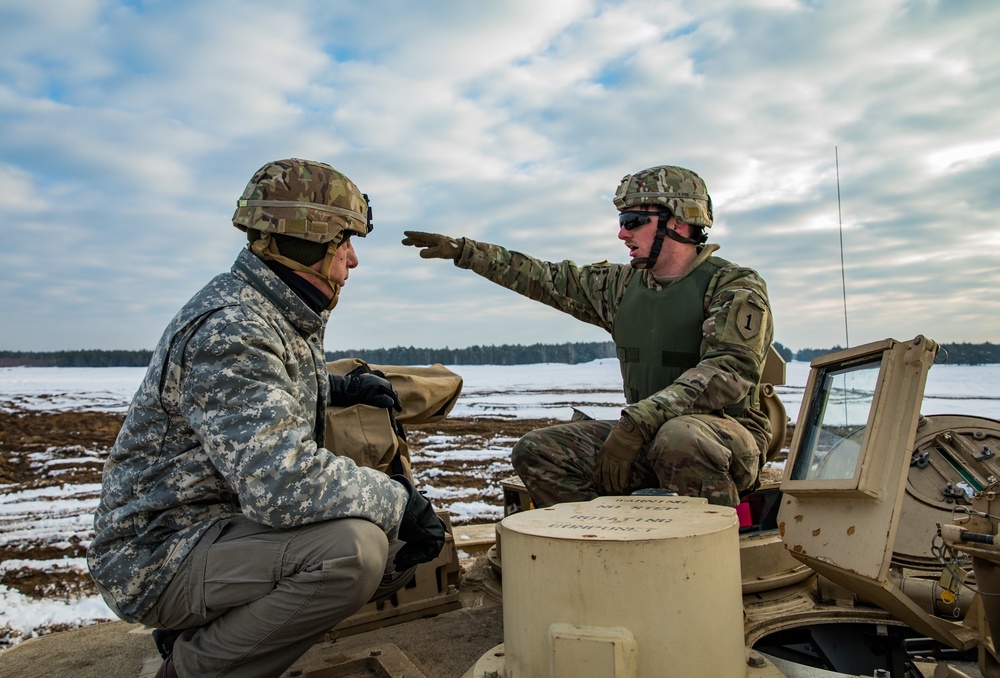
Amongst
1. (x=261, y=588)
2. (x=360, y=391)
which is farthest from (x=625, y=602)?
(x=360, y=391)

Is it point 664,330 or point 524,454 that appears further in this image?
point 664,330

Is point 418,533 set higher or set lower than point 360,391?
lower

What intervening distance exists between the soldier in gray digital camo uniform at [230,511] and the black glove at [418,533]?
0.07m

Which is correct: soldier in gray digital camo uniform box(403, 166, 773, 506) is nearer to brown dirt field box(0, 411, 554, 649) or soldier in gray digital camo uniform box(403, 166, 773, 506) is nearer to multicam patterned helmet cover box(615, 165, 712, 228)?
multicam patterned helmet cover box(615, 165, 712, 228)

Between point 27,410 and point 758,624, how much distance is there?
21.8 meters

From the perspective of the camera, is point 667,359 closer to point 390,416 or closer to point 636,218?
point 636,218

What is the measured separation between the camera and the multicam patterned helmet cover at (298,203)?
8.81ft

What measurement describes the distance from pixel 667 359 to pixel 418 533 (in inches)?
62.8

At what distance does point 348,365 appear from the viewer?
3.63 m

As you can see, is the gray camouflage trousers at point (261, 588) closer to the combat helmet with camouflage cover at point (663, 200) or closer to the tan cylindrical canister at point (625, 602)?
the tan cylindrical canister at point (625, 602)

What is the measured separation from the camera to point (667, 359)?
3727 mm

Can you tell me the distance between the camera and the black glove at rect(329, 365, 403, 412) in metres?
3.29

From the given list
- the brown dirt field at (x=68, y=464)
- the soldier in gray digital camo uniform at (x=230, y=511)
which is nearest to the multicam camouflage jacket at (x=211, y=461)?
the soldier in gray digital camo uniform at (x=230, y=511)

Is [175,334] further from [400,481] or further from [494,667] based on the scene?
[494,667]
